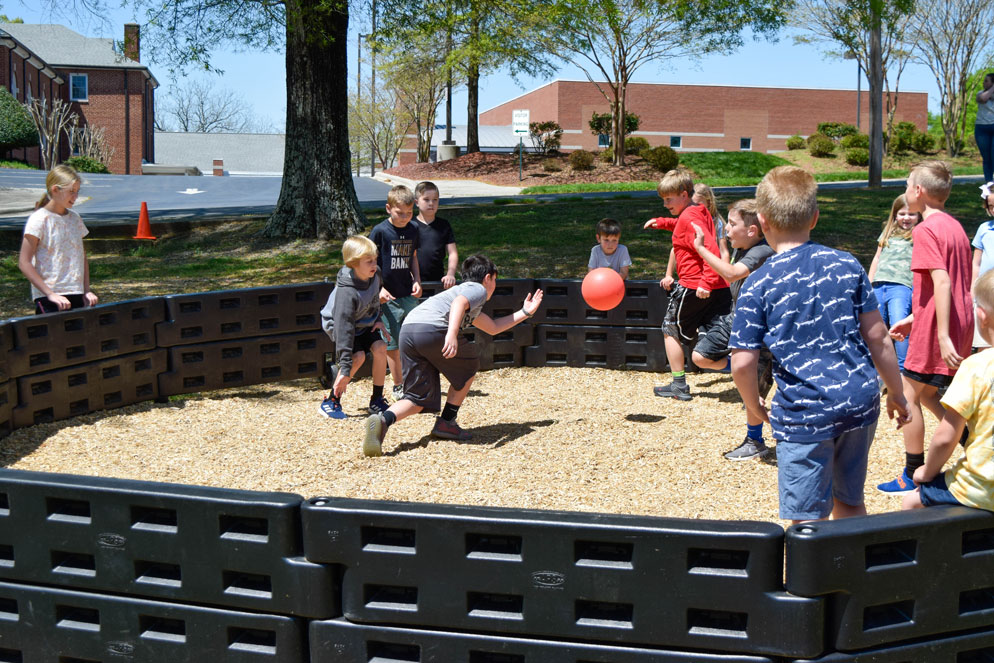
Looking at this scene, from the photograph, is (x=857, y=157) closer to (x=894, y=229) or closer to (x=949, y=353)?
(x=894, y=229)

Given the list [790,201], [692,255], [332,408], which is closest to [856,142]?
[692,255]

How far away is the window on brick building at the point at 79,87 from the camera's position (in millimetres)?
65188

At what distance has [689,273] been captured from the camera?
25.8 ft

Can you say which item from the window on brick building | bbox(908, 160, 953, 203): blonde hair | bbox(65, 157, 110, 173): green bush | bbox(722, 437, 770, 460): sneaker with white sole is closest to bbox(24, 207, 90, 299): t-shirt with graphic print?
bbox(722, 437, 770, 460): sneaker with white sole

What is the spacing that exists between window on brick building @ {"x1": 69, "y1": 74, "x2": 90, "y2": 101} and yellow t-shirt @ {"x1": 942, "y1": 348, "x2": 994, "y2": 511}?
7059cm

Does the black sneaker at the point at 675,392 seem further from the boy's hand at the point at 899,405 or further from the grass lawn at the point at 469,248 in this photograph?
the grass lawn at the point at 469,248

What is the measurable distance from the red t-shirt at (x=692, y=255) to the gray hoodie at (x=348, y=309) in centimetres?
254

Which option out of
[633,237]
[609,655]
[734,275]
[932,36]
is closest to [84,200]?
[633,237]

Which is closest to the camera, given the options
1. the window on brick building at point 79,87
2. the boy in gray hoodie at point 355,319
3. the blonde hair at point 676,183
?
the boy in gray hoodie at point 355,319

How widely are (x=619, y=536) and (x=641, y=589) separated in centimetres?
19

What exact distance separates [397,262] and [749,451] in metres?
3.30

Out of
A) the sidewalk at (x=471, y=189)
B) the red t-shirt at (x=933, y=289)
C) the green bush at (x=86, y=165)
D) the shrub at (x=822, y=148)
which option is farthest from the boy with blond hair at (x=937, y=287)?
the green bush at (x=86, y=165)

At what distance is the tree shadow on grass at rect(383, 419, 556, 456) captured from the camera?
22.7 feet

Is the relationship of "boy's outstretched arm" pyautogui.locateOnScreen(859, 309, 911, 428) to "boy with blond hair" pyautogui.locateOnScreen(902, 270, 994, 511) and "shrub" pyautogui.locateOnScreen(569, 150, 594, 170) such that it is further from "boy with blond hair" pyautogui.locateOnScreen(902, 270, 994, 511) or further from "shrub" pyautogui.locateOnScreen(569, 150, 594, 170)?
"shrub" pyautogui.locateOnScreen(569, 150, 594, 170)
